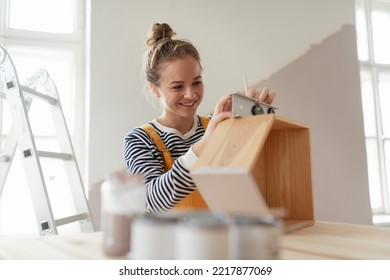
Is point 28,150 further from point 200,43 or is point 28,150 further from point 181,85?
point 200,43

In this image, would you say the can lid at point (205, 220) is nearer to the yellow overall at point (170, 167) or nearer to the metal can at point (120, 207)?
the metal can at point (120, 207)

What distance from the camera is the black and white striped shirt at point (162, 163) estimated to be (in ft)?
3.10

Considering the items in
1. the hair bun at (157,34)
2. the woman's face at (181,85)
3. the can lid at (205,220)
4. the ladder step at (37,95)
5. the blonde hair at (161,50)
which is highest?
the hair bun at (157,34)

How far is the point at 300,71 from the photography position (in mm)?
2703

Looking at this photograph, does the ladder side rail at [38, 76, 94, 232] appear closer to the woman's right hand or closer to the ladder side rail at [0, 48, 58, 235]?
the ladder side rail at [0, 48, 58, 235]

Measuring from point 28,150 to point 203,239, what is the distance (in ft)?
4.24

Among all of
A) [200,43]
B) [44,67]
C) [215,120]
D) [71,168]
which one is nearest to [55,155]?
[71,168]

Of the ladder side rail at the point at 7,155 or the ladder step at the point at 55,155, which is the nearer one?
the ladder step at the point at 55,155

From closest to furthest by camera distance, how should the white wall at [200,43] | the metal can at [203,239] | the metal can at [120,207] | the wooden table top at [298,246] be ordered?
the metal can at [203,239]
the metal can at [120,207]
the wooden table top at [298,246]
the white wall at [200,43]

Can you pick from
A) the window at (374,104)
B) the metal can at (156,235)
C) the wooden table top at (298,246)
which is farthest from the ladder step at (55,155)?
the window at (374,104)

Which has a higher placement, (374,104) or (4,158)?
(374,104)

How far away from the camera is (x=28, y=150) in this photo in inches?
59.9

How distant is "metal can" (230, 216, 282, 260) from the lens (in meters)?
0.41

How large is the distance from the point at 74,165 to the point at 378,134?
8.36ft
